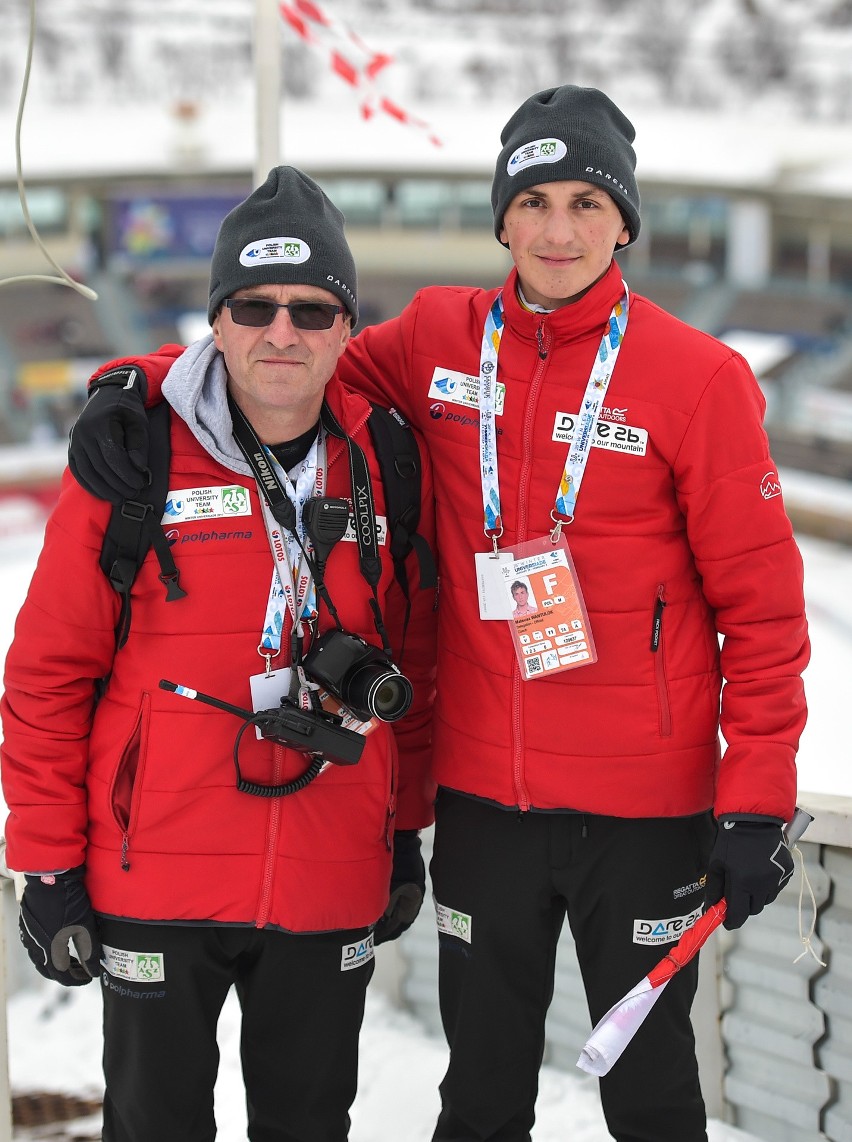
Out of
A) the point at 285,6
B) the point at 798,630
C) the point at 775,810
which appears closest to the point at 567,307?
the point at 798,630

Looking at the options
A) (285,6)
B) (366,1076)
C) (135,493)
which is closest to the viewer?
(135,493)

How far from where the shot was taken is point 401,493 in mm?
1729

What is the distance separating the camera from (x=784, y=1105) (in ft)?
7.36

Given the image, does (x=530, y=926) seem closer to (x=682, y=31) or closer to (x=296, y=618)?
(x=296, y=618)

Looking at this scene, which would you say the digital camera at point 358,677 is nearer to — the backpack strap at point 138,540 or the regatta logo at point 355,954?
the backpack strap at point 138,540

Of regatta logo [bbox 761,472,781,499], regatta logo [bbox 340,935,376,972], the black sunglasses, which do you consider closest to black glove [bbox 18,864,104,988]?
regatta logo [bbox 340,935,376,972]

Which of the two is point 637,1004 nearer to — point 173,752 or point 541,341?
point 173,752

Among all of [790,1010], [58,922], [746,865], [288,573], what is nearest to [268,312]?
[288,573]

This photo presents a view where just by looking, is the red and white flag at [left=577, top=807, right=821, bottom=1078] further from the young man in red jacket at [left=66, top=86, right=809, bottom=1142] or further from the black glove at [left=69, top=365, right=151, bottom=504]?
the black glove at [left=69, top=365, right=151, bottom=504]

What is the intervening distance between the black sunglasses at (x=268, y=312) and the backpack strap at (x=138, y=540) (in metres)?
0.20

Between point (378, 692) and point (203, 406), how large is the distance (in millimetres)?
446

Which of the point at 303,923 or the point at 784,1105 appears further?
the point at 784,1105

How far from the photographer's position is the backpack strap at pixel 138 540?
156 centimetres

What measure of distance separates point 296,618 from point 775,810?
689mm
